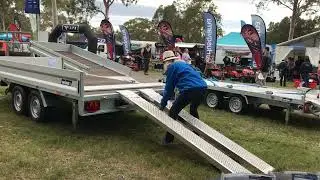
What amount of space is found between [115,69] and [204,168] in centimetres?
500

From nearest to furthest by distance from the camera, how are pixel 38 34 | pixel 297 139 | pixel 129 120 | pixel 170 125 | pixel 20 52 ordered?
pixel 170 125, pixel 297 139, pixel 129 120, pixel 38 34, pixel 20 52

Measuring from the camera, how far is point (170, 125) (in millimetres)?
7207

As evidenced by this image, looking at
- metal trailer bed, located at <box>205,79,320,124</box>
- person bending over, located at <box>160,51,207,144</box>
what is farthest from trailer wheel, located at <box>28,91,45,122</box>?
metal trailer bed, located at <box>205,79,320,124</box>

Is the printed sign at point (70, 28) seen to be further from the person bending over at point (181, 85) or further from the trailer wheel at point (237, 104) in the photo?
the person bending over at point (181, 85)

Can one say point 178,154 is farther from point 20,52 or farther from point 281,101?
point 20,52

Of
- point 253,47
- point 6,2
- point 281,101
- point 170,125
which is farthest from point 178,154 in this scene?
point 6,2

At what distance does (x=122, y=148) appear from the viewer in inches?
298

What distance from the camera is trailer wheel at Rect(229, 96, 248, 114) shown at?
11.5m

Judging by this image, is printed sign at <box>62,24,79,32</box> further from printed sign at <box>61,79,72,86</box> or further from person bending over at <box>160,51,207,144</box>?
person bending over at <box>160,51,207,144</box>

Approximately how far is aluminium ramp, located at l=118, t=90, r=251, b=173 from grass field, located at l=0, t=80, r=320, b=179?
0.73 feet

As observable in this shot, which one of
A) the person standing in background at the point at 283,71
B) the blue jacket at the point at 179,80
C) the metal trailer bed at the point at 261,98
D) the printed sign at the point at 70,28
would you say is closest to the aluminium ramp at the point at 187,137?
the blue jacket at the point at 179,80

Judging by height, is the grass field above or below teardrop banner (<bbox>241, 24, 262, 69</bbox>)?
below

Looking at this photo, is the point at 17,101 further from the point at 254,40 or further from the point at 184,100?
the point at 254,40

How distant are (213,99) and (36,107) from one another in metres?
5.03
